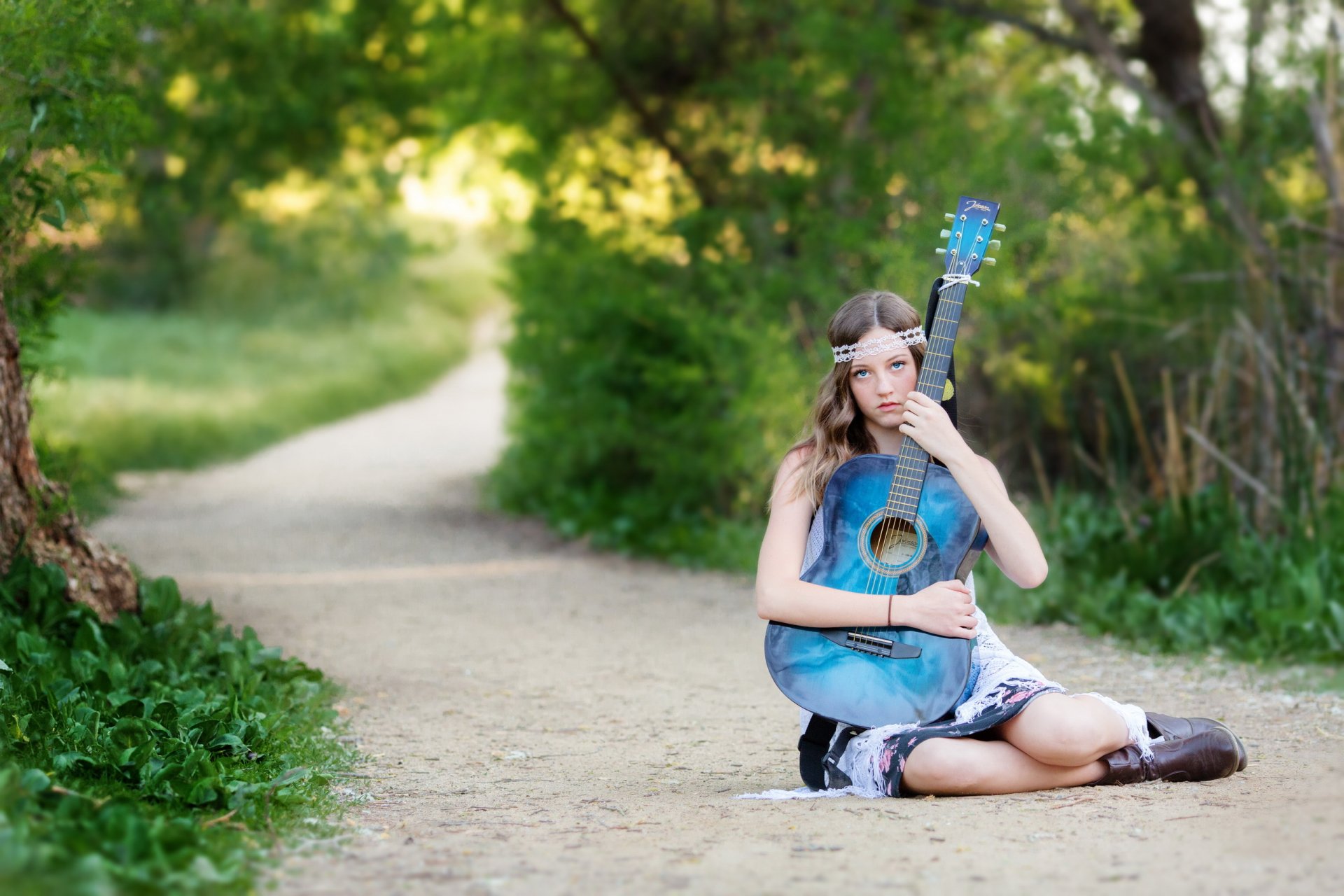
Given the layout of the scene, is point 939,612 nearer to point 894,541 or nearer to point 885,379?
point 894,541

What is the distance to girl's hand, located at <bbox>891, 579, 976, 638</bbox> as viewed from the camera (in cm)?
352

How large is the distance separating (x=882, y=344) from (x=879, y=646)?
2.50 feet

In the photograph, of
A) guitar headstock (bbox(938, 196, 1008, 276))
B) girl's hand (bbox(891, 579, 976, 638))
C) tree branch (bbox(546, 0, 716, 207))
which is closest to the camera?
girl's hand (bbox(891, 579, 976, 638))

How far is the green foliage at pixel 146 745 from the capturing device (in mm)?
2748

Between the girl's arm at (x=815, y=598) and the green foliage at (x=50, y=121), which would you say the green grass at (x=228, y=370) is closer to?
the green foliage at (x=50, y=121)

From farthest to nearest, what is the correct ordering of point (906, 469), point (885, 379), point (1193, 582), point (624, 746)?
point (1193, 582), point (624, 746), point (885, 379), point (906, 469)

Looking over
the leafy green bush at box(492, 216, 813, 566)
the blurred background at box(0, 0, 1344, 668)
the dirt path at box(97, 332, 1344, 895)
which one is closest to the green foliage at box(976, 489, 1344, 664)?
the blurred background at box(0, 0, 1344, 668)

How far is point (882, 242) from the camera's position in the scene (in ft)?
26.0

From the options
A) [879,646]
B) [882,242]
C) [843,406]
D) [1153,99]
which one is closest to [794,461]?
[843,406]

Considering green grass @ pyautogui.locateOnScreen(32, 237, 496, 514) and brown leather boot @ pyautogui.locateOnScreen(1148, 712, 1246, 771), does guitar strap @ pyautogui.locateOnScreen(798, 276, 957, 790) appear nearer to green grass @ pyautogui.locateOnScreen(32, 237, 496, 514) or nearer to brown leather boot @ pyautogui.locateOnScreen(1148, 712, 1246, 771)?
brown leather boot @ pyautogui.locateOnScreen(1148, 712, 1246, 771)

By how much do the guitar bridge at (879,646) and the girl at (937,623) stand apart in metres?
0.06

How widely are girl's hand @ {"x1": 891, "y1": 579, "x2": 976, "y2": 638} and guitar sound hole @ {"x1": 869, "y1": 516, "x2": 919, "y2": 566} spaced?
0.14 meters

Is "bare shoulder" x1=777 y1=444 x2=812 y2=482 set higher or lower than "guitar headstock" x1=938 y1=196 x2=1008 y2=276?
lower

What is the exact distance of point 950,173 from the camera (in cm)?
813
